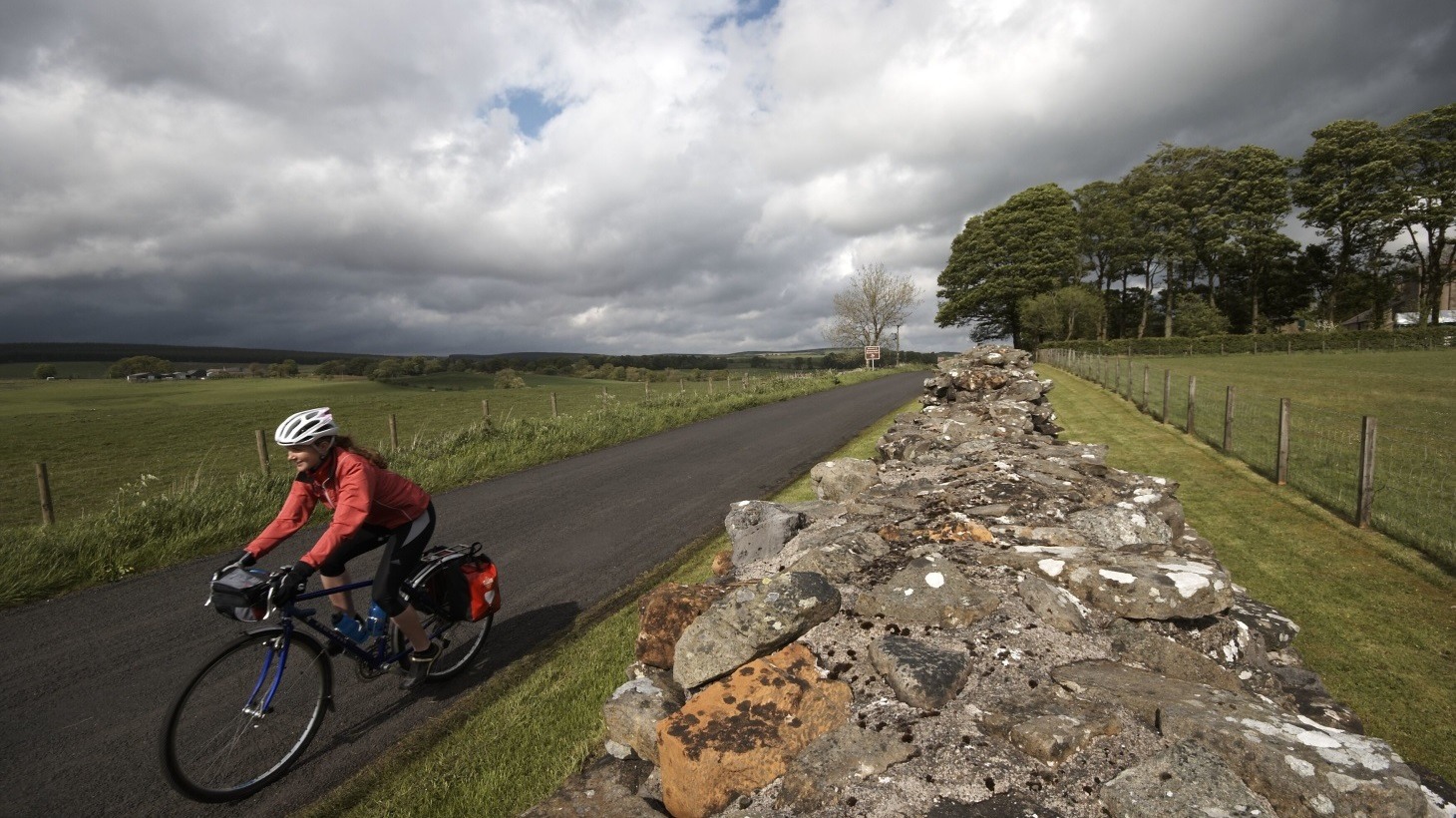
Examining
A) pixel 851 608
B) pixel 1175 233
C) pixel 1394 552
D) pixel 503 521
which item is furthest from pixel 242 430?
pixel 1175 233

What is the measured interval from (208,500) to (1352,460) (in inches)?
701

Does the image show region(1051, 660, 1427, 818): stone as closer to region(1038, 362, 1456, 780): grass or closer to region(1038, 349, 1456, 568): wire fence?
region(1038, 362, 1456, 780): grass

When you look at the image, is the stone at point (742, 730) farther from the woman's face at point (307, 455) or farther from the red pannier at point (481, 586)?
the woman's face at point (307, 455)

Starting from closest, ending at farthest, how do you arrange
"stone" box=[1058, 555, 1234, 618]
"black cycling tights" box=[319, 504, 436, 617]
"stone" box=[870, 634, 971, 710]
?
1. "stone" box=[870, 634, 971, 710]
2. "stone" box=[1058, 555, 1234, 618]
3. "black cycling tights" box=[319, 504, 436, 617]

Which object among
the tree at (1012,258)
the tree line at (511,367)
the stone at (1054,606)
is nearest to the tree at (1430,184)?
the tree at (1012,258)

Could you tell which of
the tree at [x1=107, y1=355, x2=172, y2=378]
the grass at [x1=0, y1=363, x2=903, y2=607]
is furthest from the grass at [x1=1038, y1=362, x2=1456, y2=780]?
the tree at [x1=107, y1=355, x2=172, y2=378]

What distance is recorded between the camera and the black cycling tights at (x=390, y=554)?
407cm

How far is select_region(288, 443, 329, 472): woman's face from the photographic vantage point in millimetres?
3828

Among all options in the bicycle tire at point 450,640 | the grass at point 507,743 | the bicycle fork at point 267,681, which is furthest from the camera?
the bicycle tire at point 450,640

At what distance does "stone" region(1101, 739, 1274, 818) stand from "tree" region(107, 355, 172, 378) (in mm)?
78533

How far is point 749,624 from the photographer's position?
10.3 feet

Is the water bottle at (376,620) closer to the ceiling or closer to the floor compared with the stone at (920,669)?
closer to the floor

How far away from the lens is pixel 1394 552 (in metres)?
6.25

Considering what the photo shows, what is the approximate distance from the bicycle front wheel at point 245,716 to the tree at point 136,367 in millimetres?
74264
